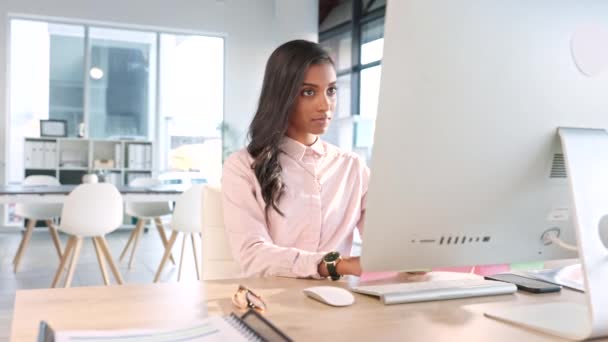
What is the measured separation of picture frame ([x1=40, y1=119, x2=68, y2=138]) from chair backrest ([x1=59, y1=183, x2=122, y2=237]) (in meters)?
3.61

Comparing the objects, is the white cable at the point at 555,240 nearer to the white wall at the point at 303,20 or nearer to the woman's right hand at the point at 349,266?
the woman's right hand at the point at 349,266

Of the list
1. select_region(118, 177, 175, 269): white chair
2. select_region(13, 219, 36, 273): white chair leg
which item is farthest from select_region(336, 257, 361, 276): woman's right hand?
select_region(13, 219, 36, 273): white chair leg

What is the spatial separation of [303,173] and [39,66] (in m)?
6.46

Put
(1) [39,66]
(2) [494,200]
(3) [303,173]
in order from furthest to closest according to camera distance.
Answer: (1) [39,66] → (3) [303,173] → (2) [494,200]

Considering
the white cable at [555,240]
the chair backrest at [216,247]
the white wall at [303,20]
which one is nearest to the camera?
the white cable at [555,240]

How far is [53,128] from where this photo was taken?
667 centimetres

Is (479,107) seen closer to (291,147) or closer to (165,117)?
(291,147)

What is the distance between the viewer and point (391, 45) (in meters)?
0.67

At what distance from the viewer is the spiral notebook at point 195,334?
64 centimetres

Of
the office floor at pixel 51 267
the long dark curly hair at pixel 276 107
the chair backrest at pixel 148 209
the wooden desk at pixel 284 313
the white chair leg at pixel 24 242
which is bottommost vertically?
the office floor at pixel 51 267

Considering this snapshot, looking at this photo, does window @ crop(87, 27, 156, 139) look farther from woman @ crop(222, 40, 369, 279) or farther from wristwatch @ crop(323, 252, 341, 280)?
wristwatch @ crop(323, 252, 341, 280)

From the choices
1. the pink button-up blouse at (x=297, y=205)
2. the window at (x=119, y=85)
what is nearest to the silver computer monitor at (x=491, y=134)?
the pink button-up blouse at (x=297, y=205)

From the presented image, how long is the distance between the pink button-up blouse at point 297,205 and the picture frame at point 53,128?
5985mm

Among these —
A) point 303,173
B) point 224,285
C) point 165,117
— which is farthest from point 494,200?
point 165,117
